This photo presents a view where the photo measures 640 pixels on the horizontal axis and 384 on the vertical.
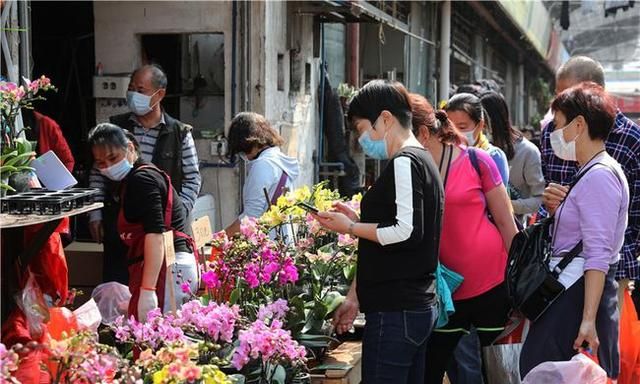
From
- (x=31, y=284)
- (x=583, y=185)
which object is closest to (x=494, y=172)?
(x=583, y=185)

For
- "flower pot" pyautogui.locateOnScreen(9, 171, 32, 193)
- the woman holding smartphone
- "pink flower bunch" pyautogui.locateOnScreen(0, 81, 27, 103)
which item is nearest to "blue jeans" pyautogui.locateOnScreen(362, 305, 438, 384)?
the woman holding smartphone

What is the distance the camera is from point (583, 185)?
352 centimetres

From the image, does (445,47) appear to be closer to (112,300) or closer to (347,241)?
(347,241)

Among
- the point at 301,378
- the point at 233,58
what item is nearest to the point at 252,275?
the point at 301,378

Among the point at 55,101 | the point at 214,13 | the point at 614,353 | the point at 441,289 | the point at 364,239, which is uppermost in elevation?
the point at 214,13

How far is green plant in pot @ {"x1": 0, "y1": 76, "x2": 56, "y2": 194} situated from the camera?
288 centimetres

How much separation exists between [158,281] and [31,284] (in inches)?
39.1

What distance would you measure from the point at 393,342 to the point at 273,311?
55cm

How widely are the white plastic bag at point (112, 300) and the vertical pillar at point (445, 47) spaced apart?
34.2 feet

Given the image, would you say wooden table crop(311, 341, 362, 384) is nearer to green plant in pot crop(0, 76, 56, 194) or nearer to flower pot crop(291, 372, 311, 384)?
flower pot crop(291, 372, 311, 384)

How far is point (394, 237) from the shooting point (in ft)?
10.4

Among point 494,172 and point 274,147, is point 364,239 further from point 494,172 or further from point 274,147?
point 274,147

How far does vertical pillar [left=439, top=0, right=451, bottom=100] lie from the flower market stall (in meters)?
9.41

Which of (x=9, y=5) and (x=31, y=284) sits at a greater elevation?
(x=9, y=5)
